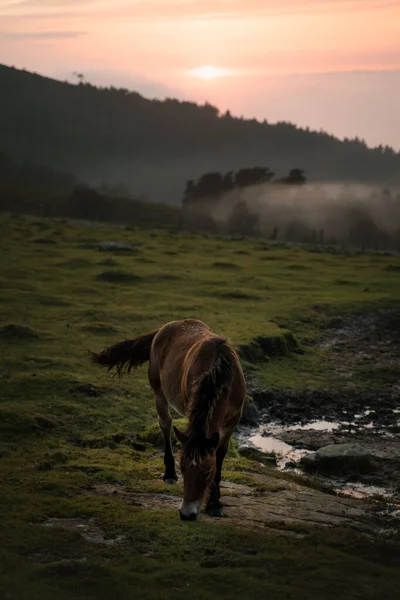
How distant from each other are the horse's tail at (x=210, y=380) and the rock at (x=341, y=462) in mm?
5732

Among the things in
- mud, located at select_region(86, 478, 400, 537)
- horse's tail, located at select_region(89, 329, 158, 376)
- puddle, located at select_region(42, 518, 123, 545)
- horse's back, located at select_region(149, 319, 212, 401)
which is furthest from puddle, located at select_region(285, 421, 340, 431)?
puddle, located at select_region(42, 518, 123, 545)

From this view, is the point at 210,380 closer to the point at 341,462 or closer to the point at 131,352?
the point at 131,352

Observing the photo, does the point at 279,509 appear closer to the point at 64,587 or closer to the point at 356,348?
the point at 64,587

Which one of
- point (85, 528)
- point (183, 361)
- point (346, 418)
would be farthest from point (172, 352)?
point (346, 418)

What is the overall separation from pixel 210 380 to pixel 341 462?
6.81m

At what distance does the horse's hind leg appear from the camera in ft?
47.2

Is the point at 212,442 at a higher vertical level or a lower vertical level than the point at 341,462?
higher

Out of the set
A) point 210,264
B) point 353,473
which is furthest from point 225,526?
point 210,264

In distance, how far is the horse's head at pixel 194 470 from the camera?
10.7 metres

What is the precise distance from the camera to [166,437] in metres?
14.8

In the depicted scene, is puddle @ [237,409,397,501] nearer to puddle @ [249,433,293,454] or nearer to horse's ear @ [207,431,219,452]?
puddle @ [249,433,293,454]

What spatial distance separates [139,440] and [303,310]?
1940cm

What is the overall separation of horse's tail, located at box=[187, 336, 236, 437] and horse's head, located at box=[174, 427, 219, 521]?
0.69 ft

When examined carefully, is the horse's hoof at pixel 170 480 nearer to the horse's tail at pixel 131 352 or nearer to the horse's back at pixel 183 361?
the horse's back at pixel 183 361
